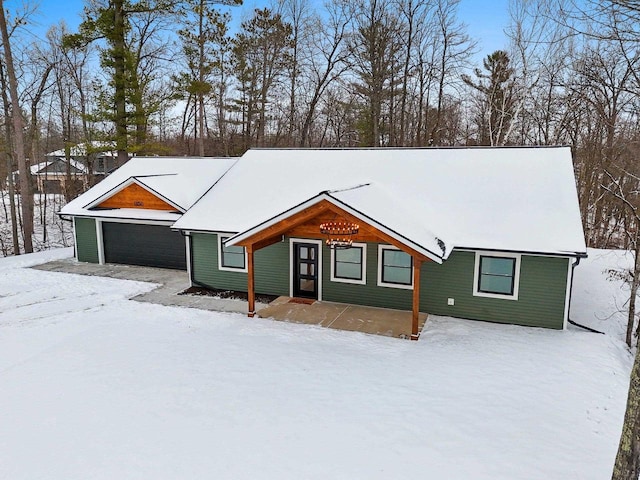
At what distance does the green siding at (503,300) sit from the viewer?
30.3ft

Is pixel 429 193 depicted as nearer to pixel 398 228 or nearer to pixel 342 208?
pixel 398 228

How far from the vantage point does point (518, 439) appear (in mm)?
5652

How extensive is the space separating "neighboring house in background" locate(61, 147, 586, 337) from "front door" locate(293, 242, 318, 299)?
0.03 meters

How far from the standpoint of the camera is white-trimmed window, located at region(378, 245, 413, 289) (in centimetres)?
1036

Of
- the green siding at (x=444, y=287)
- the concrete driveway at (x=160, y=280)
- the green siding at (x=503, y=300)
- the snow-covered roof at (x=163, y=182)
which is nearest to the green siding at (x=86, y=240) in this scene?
the concrete driveway at (x=160, y=280)

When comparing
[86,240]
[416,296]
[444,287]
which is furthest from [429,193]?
[86,240]

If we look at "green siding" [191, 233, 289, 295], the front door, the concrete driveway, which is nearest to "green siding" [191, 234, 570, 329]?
"green siding" [191, 233, 289, 295]

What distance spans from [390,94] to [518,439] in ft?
64.5

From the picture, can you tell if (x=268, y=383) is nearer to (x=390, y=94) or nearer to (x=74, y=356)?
(x=74, y=356)

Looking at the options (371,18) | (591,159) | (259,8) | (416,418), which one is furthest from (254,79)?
(416,418)

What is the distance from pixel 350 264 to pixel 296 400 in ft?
15.5

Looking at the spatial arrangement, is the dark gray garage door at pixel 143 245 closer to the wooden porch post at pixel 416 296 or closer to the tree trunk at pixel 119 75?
the tree trunk at pixel 119 75

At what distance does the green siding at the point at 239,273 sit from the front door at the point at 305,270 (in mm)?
237

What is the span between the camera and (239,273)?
12.1 meters
